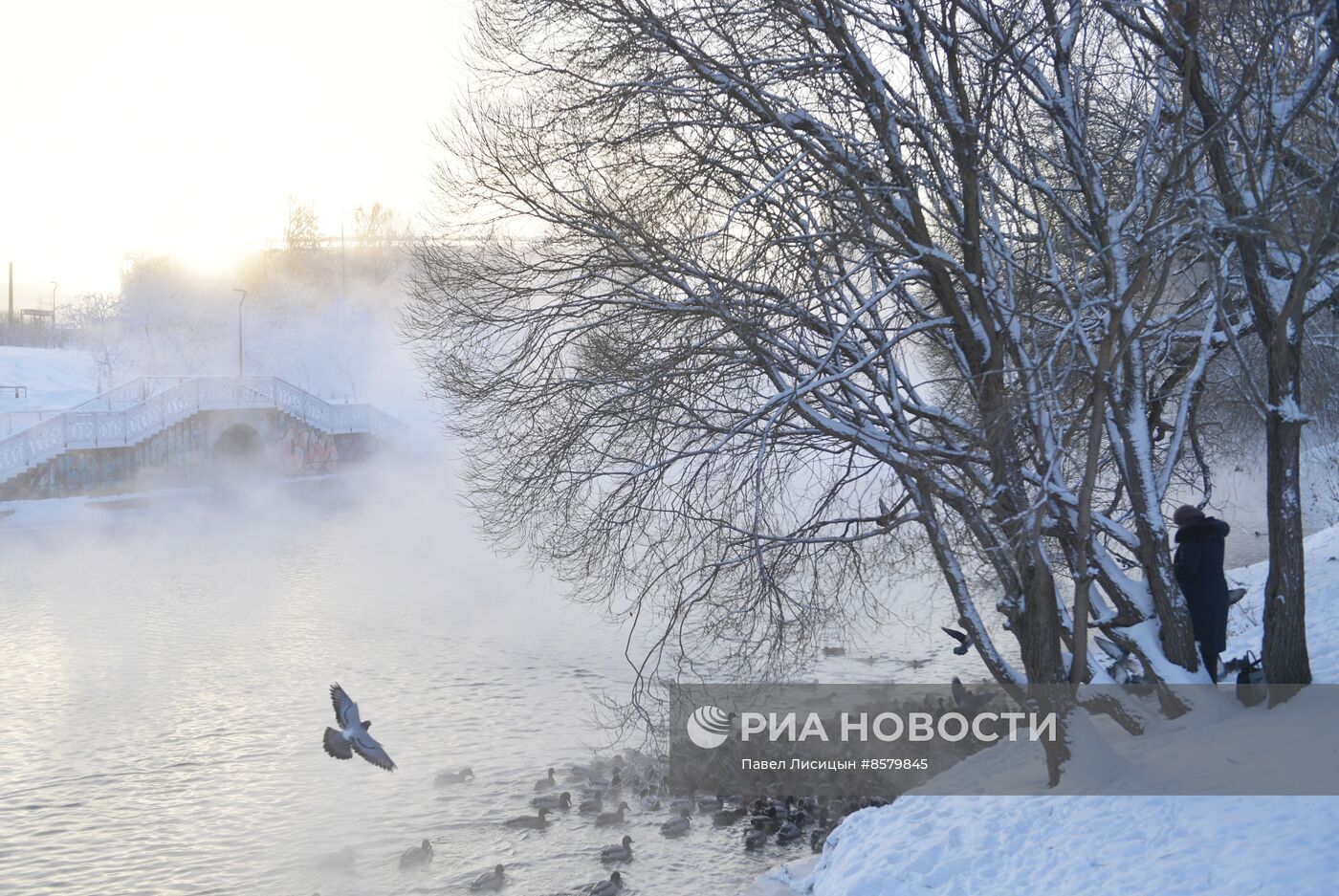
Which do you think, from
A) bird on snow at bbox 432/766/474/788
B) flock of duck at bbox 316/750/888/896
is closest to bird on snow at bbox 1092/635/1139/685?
flock of duck at bbox 316/750/888/896

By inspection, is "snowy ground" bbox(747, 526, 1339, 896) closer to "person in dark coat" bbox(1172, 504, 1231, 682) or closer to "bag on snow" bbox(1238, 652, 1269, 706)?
"bag on snow" bbox(1238, 652, 1269, 706)

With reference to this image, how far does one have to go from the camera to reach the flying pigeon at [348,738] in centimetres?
962

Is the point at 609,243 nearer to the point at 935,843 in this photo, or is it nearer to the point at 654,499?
the point at 654,499

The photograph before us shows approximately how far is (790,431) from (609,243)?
6.69ft

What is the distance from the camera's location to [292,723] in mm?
15570

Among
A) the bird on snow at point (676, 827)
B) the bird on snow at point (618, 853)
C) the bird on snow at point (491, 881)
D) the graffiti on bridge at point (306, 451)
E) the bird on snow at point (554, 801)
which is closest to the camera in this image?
the bird on snow at point (491, 881)

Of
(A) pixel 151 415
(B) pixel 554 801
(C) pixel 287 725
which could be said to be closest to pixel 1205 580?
(B) pixel 554 801

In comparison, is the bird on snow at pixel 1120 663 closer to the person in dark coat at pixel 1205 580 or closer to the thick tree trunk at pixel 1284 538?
the person in dark coat at pixel 1205 580

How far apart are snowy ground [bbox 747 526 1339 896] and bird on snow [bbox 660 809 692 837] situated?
2075 mm

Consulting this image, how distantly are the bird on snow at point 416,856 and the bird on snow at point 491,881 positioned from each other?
2.47 feet

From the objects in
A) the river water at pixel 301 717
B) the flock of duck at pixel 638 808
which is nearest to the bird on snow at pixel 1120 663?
the flock of duck at pixel 638 808

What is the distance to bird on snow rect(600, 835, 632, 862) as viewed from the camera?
10.9m

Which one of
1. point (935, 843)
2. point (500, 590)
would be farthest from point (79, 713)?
point (935, 843)

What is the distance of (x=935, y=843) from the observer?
774cm
